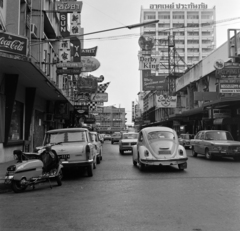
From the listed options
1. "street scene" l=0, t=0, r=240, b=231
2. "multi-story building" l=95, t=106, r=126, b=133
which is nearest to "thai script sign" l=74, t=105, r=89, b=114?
"street scene" l=0, t=0, r=240, b=231

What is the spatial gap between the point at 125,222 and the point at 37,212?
1985 mm

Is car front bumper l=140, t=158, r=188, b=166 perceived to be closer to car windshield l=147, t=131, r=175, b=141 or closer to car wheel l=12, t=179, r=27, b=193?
car windshield l=147, t=131, r=175, b=141

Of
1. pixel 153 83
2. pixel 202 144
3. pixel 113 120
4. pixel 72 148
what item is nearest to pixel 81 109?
pixel 153 83

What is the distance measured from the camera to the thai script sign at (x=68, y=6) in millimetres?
19125

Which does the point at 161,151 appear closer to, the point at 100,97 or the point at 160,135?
the point at 160,135

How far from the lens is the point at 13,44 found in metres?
11.3

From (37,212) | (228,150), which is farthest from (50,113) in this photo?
(37,212)

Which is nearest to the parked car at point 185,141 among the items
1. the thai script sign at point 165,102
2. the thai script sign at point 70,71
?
the thai script sign at point 165,102

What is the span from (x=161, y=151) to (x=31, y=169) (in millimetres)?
5525

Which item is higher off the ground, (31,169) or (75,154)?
(75,154)

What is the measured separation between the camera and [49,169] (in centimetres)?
920

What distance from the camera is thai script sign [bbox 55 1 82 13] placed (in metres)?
19.1

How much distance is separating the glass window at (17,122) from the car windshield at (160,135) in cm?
780

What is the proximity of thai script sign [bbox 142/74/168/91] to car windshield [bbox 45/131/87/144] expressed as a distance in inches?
782
